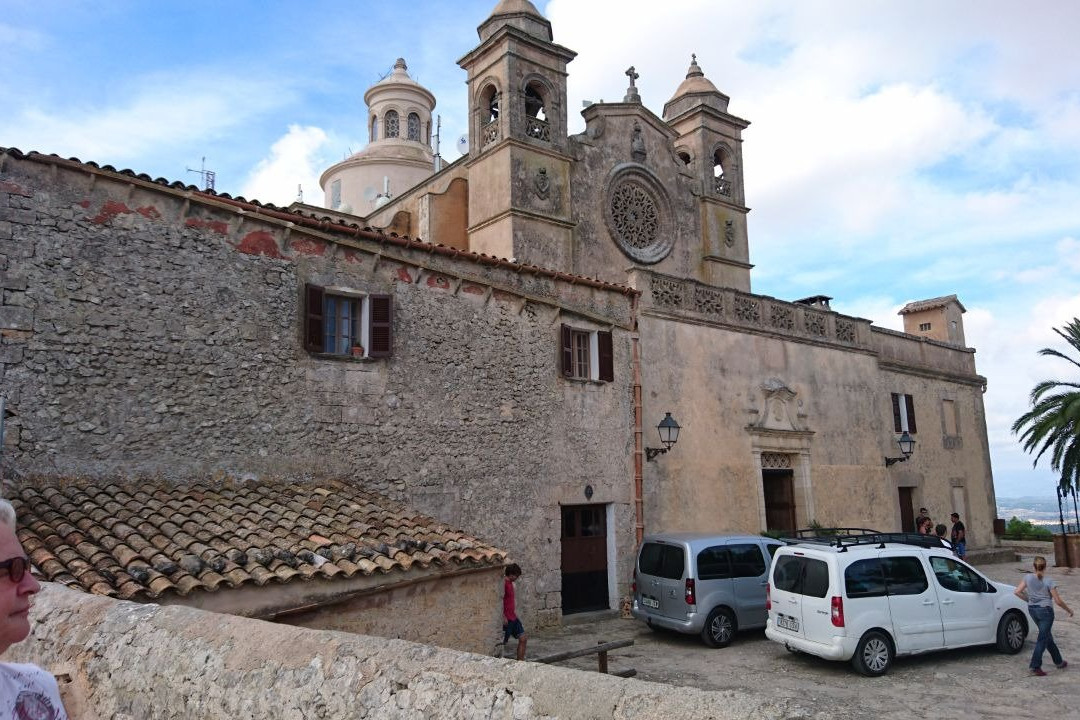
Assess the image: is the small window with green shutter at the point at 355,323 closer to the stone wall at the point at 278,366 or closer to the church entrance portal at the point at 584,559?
the stone wall at the point at 278,366

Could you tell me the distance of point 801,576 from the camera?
35.3ft

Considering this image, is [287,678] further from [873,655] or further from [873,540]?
[873,540]

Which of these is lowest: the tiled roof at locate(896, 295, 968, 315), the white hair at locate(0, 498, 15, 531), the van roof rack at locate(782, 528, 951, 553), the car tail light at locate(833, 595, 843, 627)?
the car tail light at locate(833, 595, 843, 627)

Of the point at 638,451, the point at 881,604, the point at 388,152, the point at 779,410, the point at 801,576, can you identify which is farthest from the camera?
the point at 388,152

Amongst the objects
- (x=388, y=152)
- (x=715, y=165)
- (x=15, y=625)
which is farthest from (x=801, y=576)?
(x=388, y=152)

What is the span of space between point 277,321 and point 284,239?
1276 mm

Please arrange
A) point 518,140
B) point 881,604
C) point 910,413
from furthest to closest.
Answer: point 910,413 < point 518,140 < point 881,604

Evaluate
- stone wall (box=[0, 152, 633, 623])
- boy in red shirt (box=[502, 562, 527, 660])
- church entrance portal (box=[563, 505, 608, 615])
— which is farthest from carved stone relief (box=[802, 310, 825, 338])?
boy in red shirt (box=[502, 562, 527, 660])

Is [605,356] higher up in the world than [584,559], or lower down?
higher up

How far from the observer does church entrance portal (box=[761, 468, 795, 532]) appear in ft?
65.0

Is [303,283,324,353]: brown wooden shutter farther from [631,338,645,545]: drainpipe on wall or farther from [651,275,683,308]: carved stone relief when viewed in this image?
[651,275,683,308]: carved stone relief

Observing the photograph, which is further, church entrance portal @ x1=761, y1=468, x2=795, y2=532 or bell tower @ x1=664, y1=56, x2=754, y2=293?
bell tower @ x1=664, y1=56, x2=754, y2=293

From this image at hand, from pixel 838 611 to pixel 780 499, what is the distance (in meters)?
10.2

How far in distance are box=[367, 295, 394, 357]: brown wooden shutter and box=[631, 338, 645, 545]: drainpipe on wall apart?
5.73 meters
